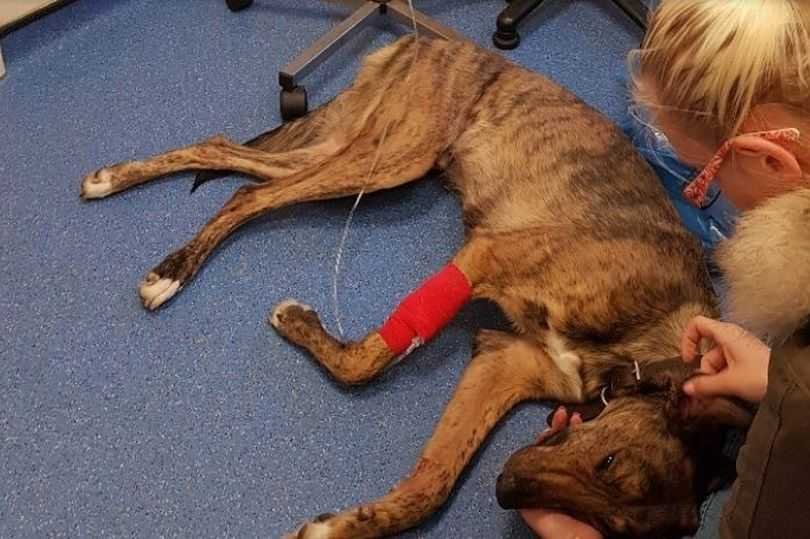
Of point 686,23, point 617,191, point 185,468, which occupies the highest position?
point 686,23

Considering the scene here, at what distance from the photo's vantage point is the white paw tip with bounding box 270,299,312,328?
2137mm

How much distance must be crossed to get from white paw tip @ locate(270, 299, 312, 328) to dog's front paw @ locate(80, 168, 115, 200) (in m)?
0.62

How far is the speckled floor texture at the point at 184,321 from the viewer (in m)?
Result: 1.84

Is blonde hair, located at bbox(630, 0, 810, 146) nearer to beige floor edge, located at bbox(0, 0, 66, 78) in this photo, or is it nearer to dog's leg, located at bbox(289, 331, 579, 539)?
dog's leg, located at bbox(289, 331, 579, 539)

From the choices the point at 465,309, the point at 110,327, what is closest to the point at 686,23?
the point at 465,309

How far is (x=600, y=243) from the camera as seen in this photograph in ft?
6.80

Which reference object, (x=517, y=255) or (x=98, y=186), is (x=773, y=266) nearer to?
(x=517, y=255)

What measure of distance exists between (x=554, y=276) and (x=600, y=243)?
0.44ft

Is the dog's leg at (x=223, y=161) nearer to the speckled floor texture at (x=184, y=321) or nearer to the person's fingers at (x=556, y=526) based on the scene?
the speckled floor texture at (x=184, y=321)

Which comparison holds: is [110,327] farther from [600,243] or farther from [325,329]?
[600,243]

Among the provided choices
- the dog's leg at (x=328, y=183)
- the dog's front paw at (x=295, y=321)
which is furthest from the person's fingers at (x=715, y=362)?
the dog's leg at (x=328, y=183)

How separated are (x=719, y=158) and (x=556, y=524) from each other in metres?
0.75

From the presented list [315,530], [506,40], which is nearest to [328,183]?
[315,530]

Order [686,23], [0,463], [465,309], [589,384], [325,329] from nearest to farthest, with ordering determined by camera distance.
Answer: [686,23], [0,463], [589,384], [325,329], [465,309]
